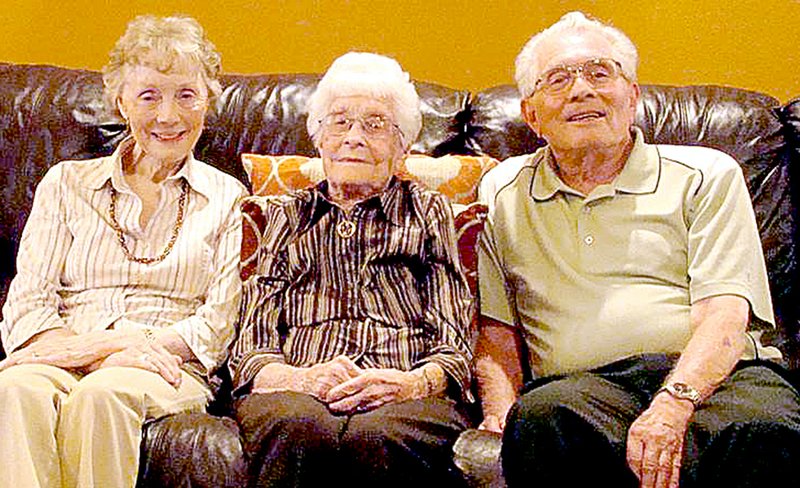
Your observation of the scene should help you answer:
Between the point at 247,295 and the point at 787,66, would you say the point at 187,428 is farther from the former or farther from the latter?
the point at 787,66

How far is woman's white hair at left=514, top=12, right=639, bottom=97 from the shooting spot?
238cm

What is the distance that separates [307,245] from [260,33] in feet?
4.29

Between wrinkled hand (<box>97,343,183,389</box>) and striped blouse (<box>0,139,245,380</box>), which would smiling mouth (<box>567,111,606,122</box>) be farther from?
wrinkled hand (<box>97,343,183,389</box>)

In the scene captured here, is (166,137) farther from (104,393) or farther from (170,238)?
(104,393)

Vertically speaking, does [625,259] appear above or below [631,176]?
below

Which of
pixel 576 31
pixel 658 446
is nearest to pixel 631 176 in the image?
pixel 576 31

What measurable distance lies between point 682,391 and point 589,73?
0.73 metres

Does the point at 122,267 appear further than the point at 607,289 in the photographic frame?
Yes

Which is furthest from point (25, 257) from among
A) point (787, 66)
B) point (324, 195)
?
point (787, 66)

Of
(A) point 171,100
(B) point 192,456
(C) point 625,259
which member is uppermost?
(A) point 171,100

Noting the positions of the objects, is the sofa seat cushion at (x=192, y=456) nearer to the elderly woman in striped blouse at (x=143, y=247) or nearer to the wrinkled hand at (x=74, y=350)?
the elderly woman in striped blouse at (x=143, y=247)

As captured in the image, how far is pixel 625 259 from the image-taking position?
2.26 meters

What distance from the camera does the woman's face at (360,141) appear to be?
236cm

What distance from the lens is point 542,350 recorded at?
2.29m
